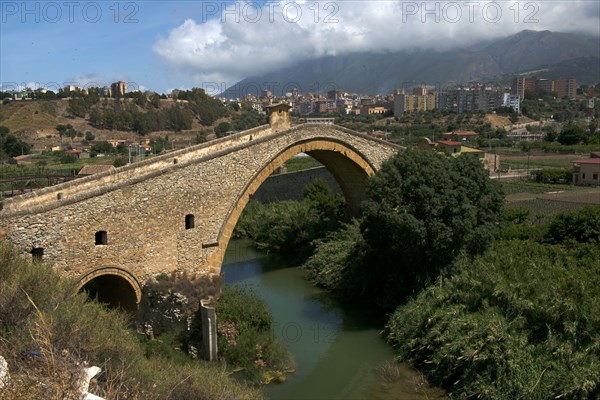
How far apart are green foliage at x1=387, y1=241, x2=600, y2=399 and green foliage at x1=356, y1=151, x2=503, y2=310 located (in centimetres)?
71

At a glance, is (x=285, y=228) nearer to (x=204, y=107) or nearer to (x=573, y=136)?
(x=573, y=136)

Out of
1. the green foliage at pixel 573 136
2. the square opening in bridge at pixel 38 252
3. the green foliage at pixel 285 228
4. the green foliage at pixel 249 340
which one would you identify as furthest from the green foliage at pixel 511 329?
the green foliage at pixel 573 136

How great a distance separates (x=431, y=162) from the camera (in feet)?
48.4

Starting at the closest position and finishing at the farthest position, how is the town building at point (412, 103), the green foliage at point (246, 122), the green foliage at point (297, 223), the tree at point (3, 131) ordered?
the green foliage at point (297, 223)
the tree at point (3, 131)
the green foliage at point (246, 122)
the town building at point (412, 103)

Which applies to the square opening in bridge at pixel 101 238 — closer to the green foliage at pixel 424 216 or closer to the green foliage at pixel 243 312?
the green foliage at pixel 243 312

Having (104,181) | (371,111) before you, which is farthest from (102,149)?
(371,111)

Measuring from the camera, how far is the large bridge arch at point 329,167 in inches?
578

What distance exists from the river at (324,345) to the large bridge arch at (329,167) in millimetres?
2808

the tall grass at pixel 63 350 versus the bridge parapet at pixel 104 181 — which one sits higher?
the bridge parapet at pixel 104 181

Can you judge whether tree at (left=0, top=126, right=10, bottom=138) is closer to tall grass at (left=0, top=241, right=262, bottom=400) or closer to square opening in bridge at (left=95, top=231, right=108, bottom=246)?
square opening in bridge at (left=95, top=231, right=108, bottom=246)

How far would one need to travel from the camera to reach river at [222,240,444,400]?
11.1 m

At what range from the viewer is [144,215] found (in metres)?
12.6

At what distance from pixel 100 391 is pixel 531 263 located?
9870 millimetres

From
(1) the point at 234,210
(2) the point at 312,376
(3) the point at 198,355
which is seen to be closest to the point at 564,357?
(2) the point at 312,376
